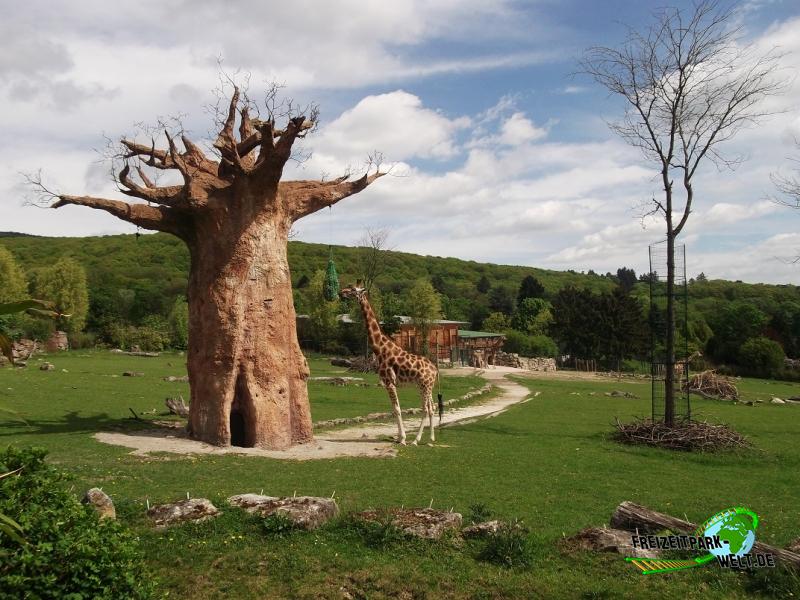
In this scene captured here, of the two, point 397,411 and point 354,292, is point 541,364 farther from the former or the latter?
point 354,292

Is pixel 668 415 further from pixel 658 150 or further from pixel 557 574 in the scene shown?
pixel 557 574

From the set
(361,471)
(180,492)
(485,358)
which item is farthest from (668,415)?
(485,358)

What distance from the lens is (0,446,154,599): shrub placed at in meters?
5.07

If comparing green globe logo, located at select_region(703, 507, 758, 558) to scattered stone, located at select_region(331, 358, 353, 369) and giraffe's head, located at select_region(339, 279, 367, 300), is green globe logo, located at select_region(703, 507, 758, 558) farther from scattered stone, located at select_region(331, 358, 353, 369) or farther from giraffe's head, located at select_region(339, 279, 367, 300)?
scattered stone, located at select_region(331, 358, 353, 369)

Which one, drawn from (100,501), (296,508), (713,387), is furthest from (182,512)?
(713,387)

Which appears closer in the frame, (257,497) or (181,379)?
(257,497)

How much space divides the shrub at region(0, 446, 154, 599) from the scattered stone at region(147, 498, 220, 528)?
2476 mm

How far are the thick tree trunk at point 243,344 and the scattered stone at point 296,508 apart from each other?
7.35 meters

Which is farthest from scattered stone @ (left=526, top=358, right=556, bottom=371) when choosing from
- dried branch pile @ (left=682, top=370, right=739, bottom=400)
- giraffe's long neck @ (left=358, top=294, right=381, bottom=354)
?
giraffe's long neck @ (left=358, top=294, right=381, bottom=354)

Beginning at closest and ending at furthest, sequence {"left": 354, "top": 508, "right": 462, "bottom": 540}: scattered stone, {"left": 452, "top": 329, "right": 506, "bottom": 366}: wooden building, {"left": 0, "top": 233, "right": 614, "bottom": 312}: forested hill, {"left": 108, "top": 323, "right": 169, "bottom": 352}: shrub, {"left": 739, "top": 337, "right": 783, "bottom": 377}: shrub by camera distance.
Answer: {"left": 354, "top": 508, "right": 462, "bottom": 540}: scattered stone < {"left": 108, "top": 323, "right": 169, "bottom": 352}: shrub < {"left": 739, "top": 337, "right": 783, "bottom": 377}: shrub < {"left": 452, "top": 329, "right": 506, "bottom": 366}: wooden building < {"left": 0, "top": 233, "right": 614, "bottom": 312}: forested hill

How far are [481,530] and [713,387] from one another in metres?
36.8

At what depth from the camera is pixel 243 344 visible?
1645 centimetres

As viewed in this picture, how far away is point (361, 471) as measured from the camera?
1352cm

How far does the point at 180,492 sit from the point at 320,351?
54.1m
